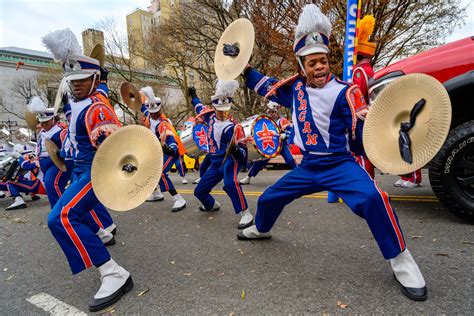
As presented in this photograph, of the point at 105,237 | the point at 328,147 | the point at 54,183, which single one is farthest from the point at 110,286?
the point at 54,183

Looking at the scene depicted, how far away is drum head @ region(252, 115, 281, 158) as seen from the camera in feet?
20.1

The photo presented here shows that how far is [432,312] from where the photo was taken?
1984 millimetres

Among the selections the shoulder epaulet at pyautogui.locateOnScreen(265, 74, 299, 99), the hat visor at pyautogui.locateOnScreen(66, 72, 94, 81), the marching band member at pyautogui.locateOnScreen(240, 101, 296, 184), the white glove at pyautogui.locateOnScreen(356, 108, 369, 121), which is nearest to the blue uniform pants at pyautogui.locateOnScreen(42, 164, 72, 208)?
the hat visor at pyautogui.locateOnScreen(66, 72, 94, 81)

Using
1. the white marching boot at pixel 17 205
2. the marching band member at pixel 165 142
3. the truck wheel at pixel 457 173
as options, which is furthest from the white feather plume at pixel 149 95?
the truck wheel at pixel 457 173

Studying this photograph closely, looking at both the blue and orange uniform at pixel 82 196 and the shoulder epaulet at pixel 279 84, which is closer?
the blue and orange uniform at pixel 82 196

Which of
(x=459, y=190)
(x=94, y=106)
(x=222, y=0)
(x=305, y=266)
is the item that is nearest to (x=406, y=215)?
(x=459, y=190)

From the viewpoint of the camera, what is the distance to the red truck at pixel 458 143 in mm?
3285

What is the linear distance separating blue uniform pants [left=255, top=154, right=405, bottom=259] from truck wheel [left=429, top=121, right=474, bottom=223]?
1.47 metres

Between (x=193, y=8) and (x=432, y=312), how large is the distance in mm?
17944

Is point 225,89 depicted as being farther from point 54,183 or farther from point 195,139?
point 54,183

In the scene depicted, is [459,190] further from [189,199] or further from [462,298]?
[189,199]

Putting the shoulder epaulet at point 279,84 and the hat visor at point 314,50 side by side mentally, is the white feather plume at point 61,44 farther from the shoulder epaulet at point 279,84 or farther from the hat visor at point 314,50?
the hat visor at point 314,50

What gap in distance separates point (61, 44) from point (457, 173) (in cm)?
422

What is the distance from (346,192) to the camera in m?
2.44
